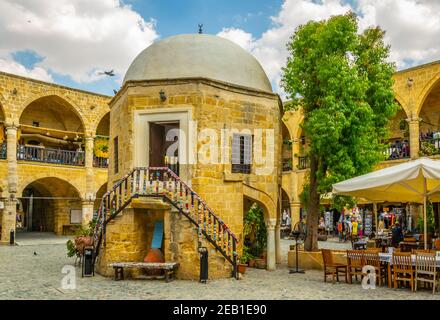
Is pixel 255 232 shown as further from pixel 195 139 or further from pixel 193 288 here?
pixel 193 288

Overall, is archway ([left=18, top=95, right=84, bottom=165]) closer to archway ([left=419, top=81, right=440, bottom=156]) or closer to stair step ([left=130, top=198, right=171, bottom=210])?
stair step ([left=130, top=198, right=171, bottom=210])

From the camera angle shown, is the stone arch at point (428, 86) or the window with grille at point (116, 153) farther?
the stone arch at point (428, 86)

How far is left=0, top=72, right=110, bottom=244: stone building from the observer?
68.8 feet

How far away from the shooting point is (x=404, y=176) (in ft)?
26.8

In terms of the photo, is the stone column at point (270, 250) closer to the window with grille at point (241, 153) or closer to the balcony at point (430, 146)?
the window with grille at point (241, 153)

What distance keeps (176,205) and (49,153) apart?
15658 mm

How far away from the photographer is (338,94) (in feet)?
37.8

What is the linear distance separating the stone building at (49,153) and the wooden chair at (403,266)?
57.8ft

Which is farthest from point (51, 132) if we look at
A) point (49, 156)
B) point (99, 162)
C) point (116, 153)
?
point (116, 153)

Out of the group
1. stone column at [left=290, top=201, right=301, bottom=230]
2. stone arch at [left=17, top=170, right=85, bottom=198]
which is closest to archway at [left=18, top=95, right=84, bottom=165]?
stone arch at [left=17, top=170, right=85, bottom=198]

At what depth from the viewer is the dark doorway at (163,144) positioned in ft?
37.4

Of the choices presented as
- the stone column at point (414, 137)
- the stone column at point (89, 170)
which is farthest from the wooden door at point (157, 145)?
the stone column at point (89, 170)
